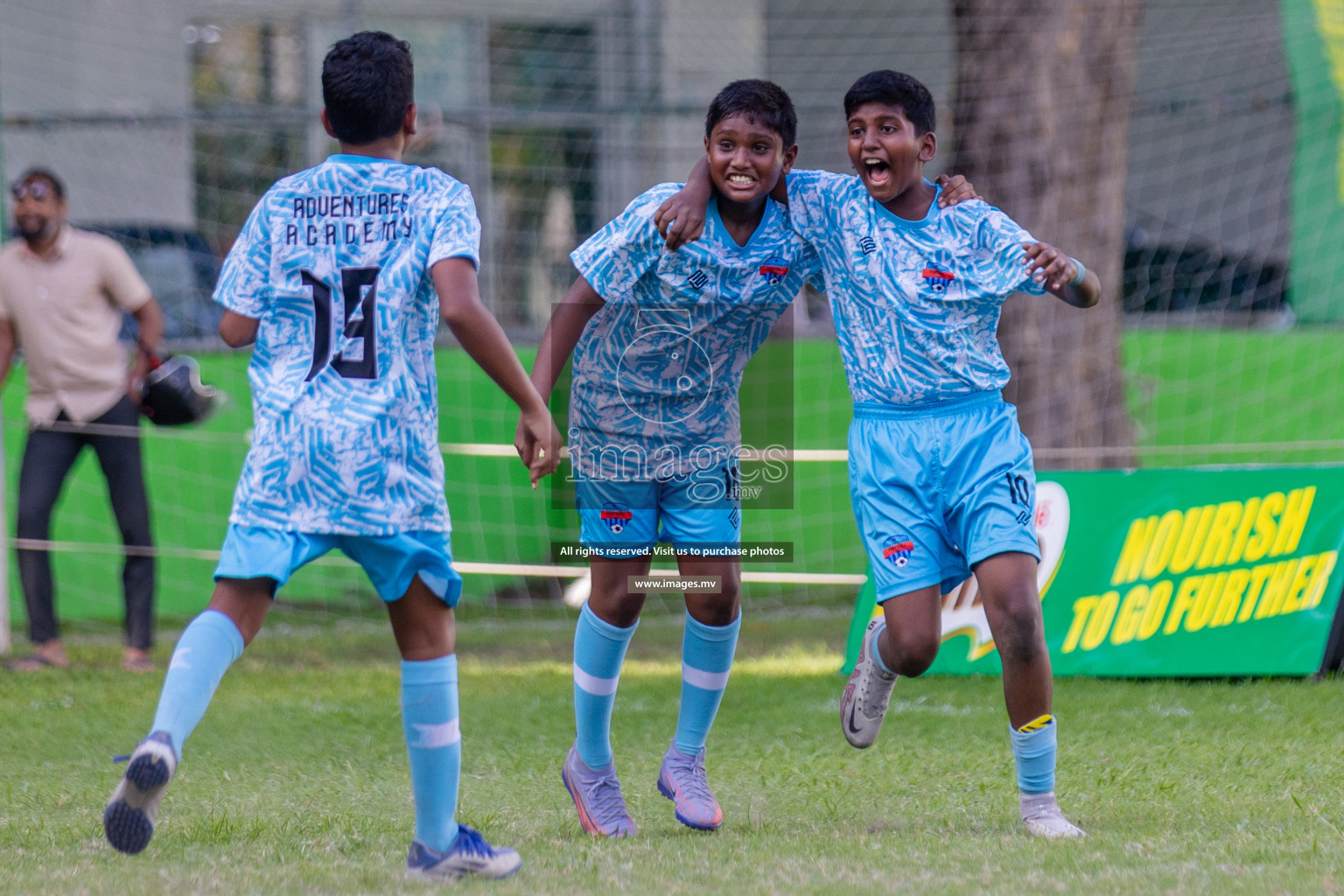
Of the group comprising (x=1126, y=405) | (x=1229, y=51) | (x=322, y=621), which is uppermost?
(x=1229, y=51)

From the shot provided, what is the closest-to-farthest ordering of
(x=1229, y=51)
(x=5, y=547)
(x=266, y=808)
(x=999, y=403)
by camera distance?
(x=999, y=403)
(x=266, y=808)
(x=5, y=547)
(x=1229, y=51)

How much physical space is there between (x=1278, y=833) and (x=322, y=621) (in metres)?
6.34

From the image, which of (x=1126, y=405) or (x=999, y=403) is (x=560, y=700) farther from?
(x=1126, y=405)

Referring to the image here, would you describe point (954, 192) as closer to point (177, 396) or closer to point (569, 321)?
point (569, 321)

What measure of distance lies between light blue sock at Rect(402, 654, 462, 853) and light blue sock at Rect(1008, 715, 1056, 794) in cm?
139

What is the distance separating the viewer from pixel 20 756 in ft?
17.1

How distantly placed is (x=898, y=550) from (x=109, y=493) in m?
4.67

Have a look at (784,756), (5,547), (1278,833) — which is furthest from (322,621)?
(1278,833)

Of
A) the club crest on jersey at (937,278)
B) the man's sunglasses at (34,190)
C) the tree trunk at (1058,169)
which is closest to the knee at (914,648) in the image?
the club crest on jersey at (937,278)

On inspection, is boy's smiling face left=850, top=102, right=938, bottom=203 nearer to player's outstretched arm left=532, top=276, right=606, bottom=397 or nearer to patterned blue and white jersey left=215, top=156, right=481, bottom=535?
player's outstretched arm left=532, top=276, right=606, bottom=397

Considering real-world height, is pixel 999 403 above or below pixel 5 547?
above

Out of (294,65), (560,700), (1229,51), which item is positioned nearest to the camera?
(560,700)

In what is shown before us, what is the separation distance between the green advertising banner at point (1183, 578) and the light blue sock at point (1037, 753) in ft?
8.56

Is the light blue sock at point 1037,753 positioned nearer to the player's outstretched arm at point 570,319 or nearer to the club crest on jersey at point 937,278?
the club crest on jersey at point 937,278
